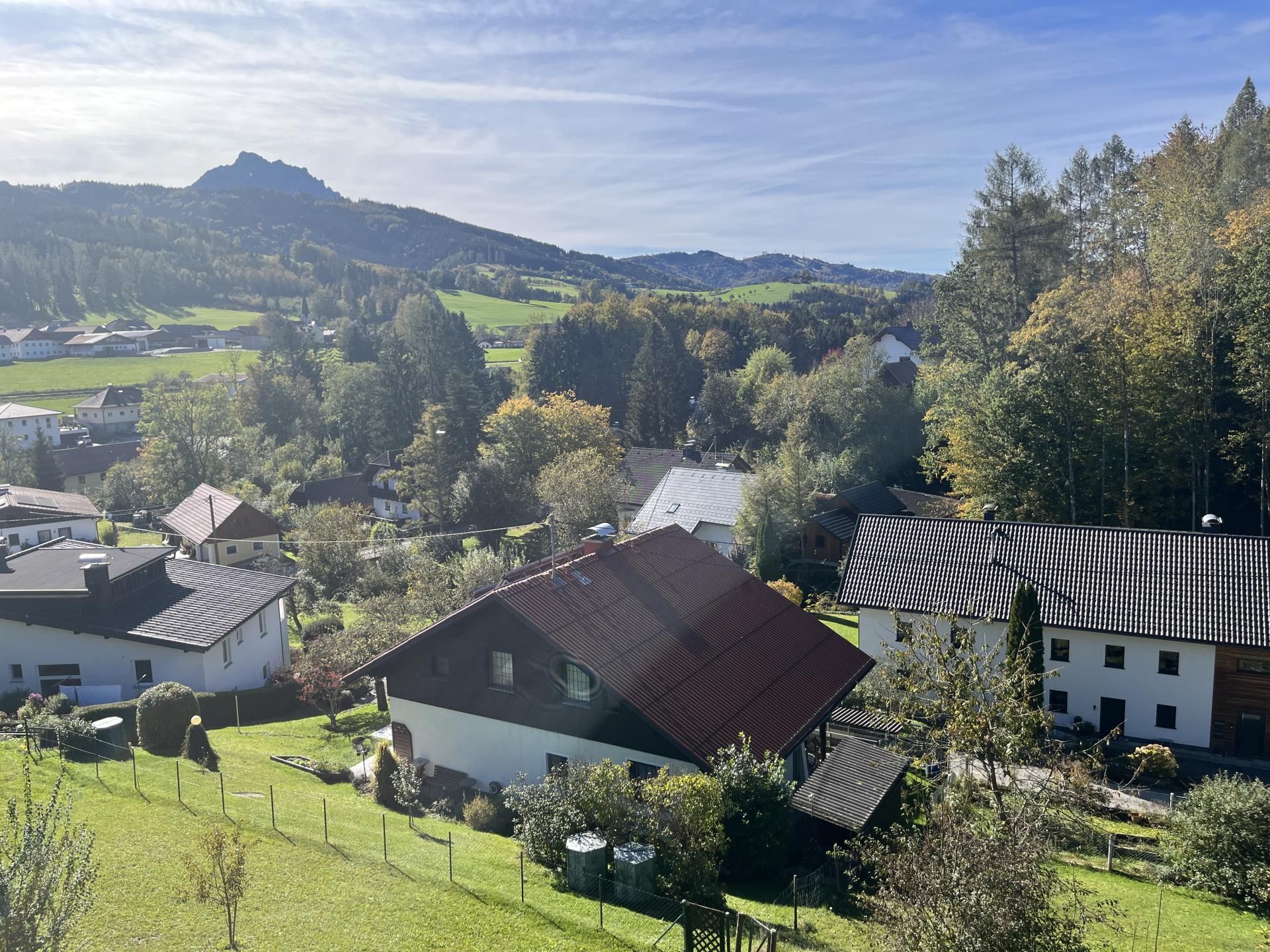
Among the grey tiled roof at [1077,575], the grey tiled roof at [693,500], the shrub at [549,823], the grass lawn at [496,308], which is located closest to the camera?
the shrub at [549,823]

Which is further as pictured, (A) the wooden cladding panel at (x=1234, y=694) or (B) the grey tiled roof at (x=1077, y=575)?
(B) the grey tiled roof at (x=1077, y=575)

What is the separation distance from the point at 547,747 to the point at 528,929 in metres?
7.11

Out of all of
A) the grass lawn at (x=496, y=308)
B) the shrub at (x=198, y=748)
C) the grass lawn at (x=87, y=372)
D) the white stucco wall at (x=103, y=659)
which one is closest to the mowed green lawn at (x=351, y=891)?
the shrub at (x=198, y=748)

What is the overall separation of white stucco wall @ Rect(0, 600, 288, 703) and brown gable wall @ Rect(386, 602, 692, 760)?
10.3m

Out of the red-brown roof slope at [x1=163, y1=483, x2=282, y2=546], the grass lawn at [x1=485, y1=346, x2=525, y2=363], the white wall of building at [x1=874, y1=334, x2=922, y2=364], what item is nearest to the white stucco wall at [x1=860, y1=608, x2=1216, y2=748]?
the red-brown roof slope at [x1=163, y1=483, x2=282, y2=546]

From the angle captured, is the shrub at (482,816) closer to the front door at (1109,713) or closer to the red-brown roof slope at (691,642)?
the red-brown roof slope at (691,642)

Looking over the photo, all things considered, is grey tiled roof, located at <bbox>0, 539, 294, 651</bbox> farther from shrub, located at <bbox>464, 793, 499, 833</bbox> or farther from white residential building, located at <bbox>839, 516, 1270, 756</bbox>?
white residential building, located at <bbox>839, 516, 1270, 756</bbox>

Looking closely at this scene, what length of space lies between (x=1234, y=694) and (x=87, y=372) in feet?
443

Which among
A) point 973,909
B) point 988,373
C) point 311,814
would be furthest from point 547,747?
point 988,373

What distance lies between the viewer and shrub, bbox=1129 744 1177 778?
2206 cm

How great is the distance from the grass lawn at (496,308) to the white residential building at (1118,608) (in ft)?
403

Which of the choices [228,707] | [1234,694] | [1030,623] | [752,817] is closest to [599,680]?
[752,817]

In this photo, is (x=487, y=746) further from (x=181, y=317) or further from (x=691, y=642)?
(x=181, y=317)

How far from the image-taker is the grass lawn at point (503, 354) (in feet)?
397
